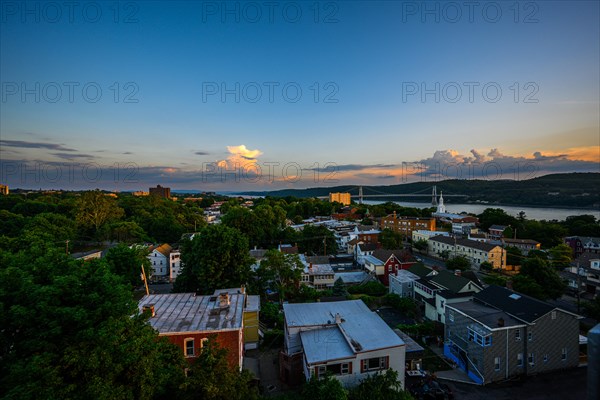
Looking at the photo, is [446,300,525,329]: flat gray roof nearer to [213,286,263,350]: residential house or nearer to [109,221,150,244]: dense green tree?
[213,286,263,350]: residential house

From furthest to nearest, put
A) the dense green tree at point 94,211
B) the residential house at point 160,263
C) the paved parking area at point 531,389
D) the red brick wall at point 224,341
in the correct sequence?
1. the dense green tree at point 94,211
2. the residential house at point 160,263
3. the paved parking area at point 531,389
4. the red brick wall at point 224,341

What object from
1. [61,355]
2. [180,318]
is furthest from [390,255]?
[61,355]

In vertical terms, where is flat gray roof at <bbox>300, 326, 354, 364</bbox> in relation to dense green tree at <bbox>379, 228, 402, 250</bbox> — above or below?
above

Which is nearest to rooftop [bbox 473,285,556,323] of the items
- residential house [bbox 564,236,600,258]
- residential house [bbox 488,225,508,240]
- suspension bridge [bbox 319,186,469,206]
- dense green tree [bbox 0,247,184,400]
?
dense green tree [bbox 0,247,184,400]

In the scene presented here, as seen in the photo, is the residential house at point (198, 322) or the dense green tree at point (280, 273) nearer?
the residential house at point (198, 322)

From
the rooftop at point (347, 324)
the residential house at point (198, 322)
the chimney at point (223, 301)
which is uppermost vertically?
the chimney at point (223, 301)

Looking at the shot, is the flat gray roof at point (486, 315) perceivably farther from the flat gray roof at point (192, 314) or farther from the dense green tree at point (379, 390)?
the flat gray roof at point (192, 314)

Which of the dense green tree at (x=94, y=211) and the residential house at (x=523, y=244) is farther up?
the dense green tree at (x=94, y=211)

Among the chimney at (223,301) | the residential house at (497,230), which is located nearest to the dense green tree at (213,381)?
the chimney at (223,301)
